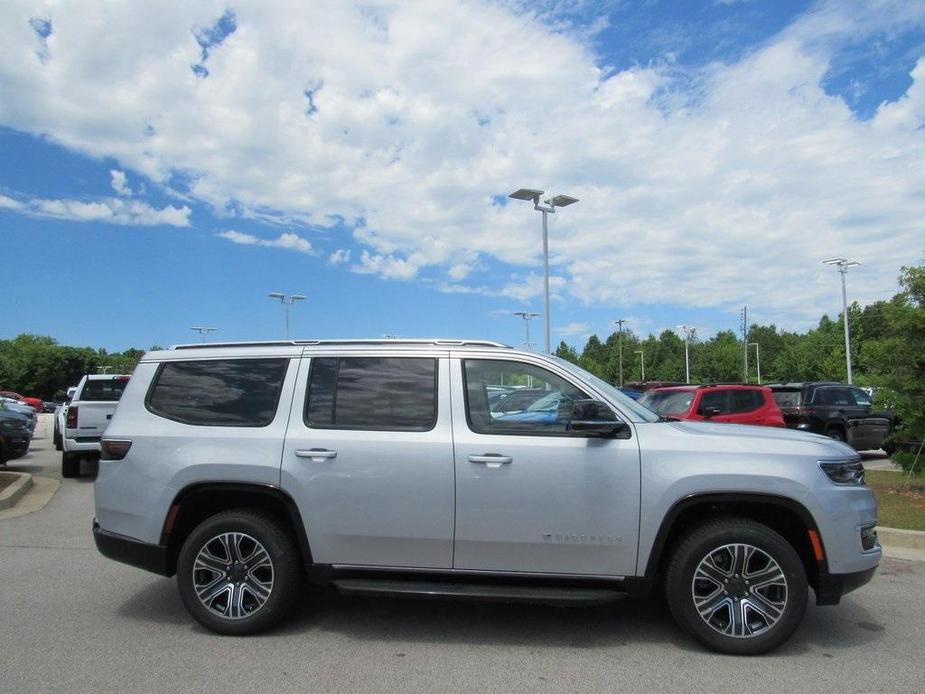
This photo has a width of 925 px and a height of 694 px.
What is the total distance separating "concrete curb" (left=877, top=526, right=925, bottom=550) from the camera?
7.07 m

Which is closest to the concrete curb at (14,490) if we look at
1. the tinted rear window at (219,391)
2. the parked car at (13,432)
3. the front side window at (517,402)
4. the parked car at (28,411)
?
the parked car at (13,432)

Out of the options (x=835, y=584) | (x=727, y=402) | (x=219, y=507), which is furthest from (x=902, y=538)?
(x=219, y=507)

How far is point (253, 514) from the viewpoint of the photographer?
189 inches

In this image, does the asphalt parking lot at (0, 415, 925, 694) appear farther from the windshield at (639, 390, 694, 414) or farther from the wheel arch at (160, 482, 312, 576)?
the windshield at (639, 390, 694, 414)

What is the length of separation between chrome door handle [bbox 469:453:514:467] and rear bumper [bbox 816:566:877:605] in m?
2.05

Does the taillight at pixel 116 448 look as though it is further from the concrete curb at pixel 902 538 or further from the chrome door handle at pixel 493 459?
the concrete curb at pixel 902 538

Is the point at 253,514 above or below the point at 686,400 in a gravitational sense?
below

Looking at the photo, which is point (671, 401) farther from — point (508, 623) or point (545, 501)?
point (545, 501)

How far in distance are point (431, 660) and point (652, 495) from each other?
1699 mm

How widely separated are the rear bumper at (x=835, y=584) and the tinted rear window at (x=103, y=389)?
12459 mm

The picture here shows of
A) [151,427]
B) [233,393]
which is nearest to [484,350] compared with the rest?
[233,393]

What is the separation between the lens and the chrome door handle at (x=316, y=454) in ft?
15.2

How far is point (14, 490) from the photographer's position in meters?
10.1

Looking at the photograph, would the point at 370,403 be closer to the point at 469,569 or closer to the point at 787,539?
the point at 469,569
